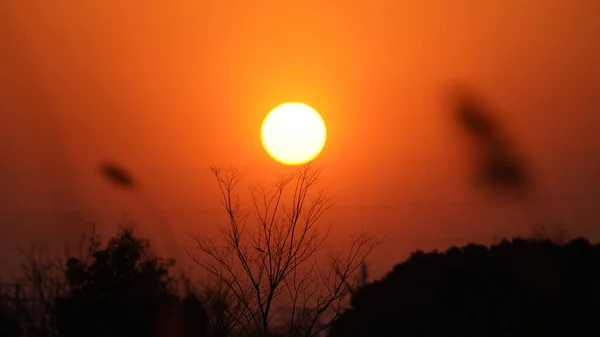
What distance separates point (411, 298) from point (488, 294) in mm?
2167

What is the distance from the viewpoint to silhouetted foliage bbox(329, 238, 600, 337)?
18.8 meters

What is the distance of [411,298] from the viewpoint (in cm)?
2094

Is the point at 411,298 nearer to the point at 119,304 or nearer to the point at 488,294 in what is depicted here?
the point at 488,294

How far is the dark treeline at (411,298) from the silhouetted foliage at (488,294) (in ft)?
0.08

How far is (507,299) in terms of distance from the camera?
19.3 metres

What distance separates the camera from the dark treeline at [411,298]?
56.1 ft

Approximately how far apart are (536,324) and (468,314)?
5.05ft

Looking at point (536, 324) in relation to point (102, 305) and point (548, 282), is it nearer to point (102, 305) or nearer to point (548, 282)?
point (548, 282)

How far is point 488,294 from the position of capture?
19.6 metres

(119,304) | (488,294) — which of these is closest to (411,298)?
(488,294)

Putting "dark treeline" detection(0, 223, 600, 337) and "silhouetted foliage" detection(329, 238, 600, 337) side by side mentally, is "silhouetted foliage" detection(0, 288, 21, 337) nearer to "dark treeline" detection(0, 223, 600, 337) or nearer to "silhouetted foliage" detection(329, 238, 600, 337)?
"dark treeline" detection(0, 223, 600, 337)

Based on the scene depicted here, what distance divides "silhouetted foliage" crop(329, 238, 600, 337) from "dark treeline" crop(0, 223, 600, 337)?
0.08 ft

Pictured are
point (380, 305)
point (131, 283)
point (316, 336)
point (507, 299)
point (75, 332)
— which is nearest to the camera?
point (316, 336)

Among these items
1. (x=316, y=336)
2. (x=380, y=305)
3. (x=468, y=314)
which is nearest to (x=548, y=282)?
(x=468, y=314)
